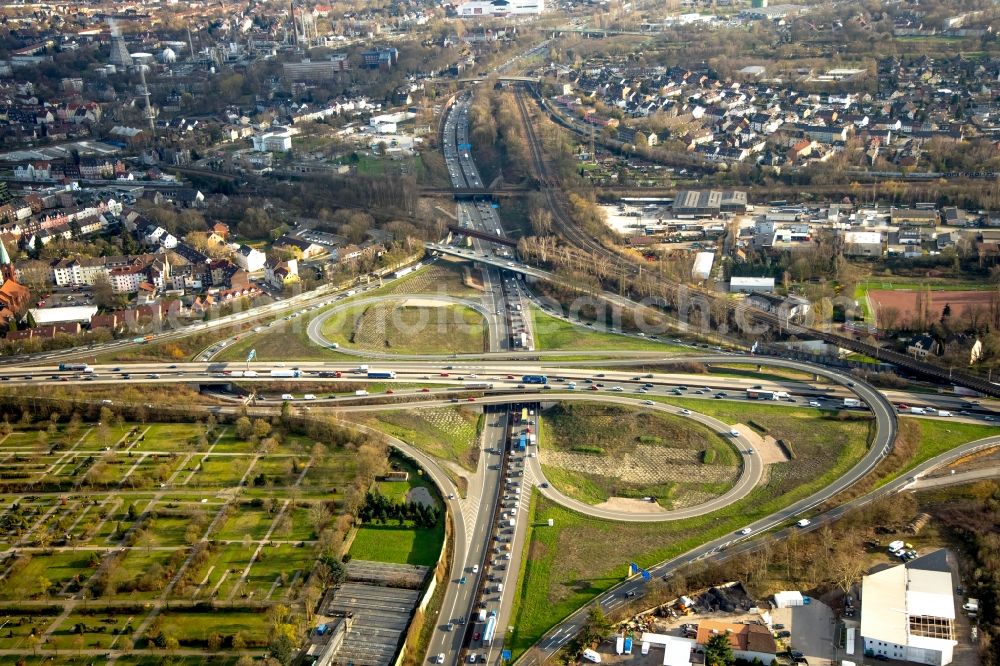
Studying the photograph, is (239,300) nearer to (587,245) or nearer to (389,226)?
(389,226)

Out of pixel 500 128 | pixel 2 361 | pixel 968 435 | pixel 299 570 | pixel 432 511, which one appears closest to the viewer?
pixel 299 570

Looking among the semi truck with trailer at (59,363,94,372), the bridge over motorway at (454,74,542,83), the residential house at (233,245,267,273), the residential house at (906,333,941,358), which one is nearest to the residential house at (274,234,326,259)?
the residential house at (233,245,267,273)

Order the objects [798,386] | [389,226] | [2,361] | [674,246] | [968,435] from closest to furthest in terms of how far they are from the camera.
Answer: [968,435]
[798,386]
[2,361]
[674,246]
[389,226]

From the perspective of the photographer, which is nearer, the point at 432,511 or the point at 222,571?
the point at 222,571

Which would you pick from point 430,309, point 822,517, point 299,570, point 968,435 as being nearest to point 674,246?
point 430,309

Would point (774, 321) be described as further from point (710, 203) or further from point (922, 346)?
point (710, 203)

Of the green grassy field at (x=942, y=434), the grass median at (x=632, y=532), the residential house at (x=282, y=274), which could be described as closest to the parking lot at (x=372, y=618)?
the grass median at (x=632, y=532)

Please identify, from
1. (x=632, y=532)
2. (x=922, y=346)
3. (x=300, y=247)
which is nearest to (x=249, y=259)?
(x=300, y=247)
